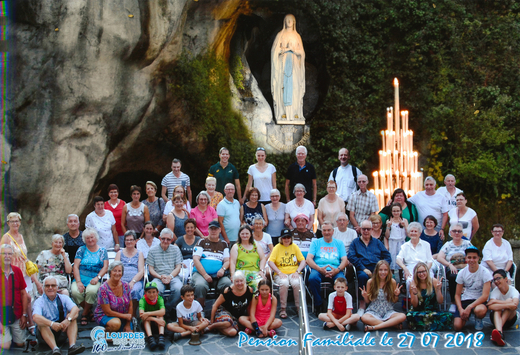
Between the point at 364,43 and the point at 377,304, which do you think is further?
the point at 364,43

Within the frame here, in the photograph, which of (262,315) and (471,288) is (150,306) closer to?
(262,315)

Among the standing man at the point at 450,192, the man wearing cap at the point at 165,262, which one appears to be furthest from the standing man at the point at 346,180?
the man wearing cap at the point at 165,262

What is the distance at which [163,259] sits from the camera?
669 cm

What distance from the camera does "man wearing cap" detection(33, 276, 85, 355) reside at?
577 centimetres

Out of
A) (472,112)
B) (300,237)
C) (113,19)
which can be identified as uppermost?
(113,19)

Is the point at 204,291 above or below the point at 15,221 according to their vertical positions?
below

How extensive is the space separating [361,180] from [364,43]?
5.78 m

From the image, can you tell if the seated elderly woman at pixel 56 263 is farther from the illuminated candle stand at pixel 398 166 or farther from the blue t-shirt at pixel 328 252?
the illuminated candle stand at pixel 398 166

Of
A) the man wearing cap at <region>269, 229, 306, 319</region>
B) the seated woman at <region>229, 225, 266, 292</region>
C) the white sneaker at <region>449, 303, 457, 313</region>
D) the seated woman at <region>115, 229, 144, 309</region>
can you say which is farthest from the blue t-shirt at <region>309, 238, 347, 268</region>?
the seated woman at <region>115, 229, 144, 309</region>

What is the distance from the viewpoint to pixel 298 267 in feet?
22.3

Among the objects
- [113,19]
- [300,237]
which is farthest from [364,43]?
[300,237]

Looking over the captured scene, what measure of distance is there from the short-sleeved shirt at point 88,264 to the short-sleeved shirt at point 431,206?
160 inches

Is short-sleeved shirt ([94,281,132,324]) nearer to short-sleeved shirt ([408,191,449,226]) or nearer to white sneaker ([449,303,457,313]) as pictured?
white sneaker ([449,303,457,313])

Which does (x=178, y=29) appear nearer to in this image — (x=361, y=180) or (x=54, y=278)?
(x=361, y=180)
